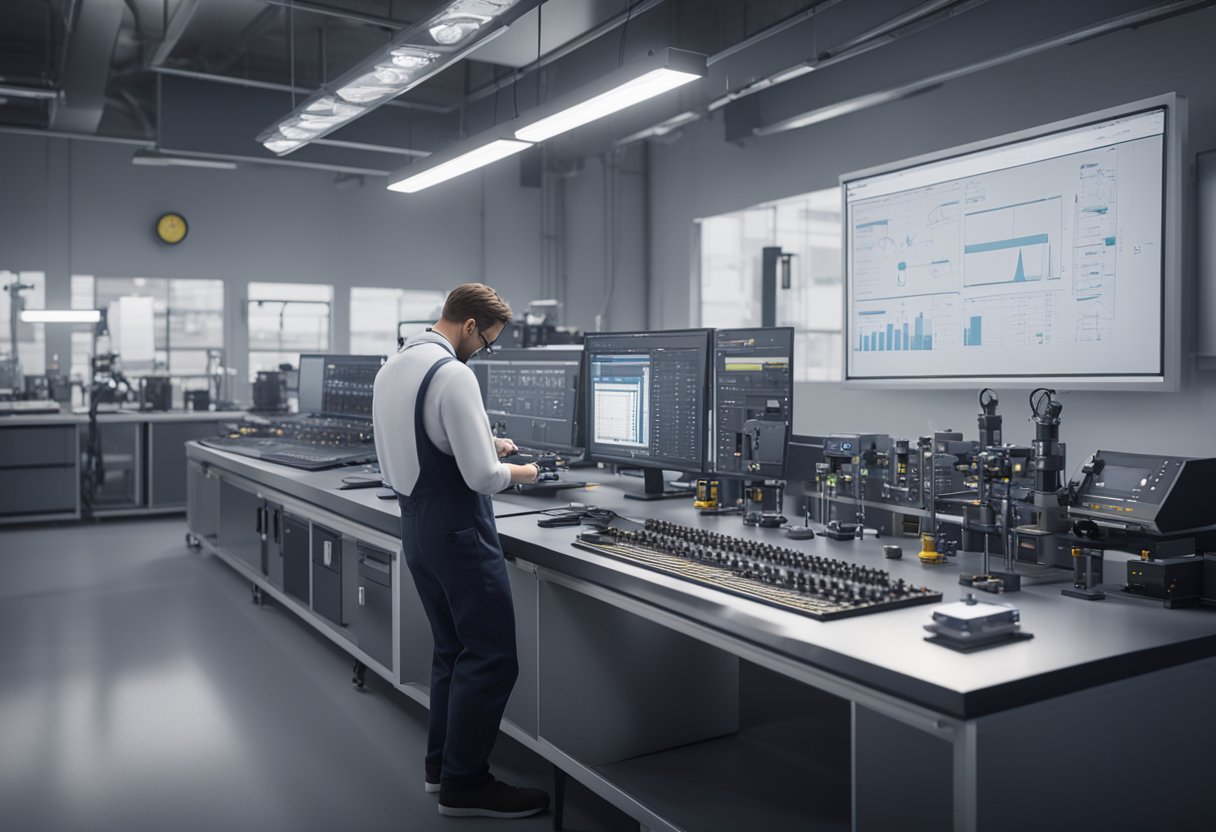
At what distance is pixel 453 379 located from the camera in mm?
2096

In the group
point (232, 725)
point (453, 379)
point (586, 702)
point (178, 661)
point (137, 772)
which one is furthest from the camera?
point (178, 661)

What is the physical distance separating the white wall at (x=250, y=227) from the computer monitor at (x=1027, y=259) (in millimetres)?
4154

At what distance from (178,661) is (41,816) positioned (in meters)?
1.20

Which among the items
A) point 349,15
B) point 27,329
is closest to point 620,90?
point 349,15

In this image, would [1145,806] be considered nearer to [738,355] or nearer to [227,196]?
[738,355]

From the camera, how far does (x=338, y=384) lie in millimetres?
4672

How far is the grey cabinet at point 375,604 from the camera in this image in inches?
114

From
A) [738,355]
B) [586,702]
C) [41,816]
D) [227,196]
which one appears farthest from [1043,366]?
[227,196]

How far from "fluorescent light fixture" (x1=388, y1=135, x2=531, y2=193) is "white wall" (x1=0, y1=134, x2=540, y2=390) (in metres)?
4.01

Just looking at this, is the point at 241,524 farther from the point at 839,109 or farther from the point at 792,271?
the point at 792,271

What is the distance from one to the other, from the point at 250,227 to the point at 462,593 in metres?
6.58

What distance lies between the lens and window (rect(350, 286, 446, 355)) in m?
8.40

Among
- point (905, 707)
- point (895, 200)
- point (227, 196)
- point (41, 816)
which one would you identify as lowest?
point (41, 816)

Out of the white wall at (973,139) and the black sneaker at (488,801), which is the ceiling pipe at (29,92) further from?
the black sneaker at (488,801)
